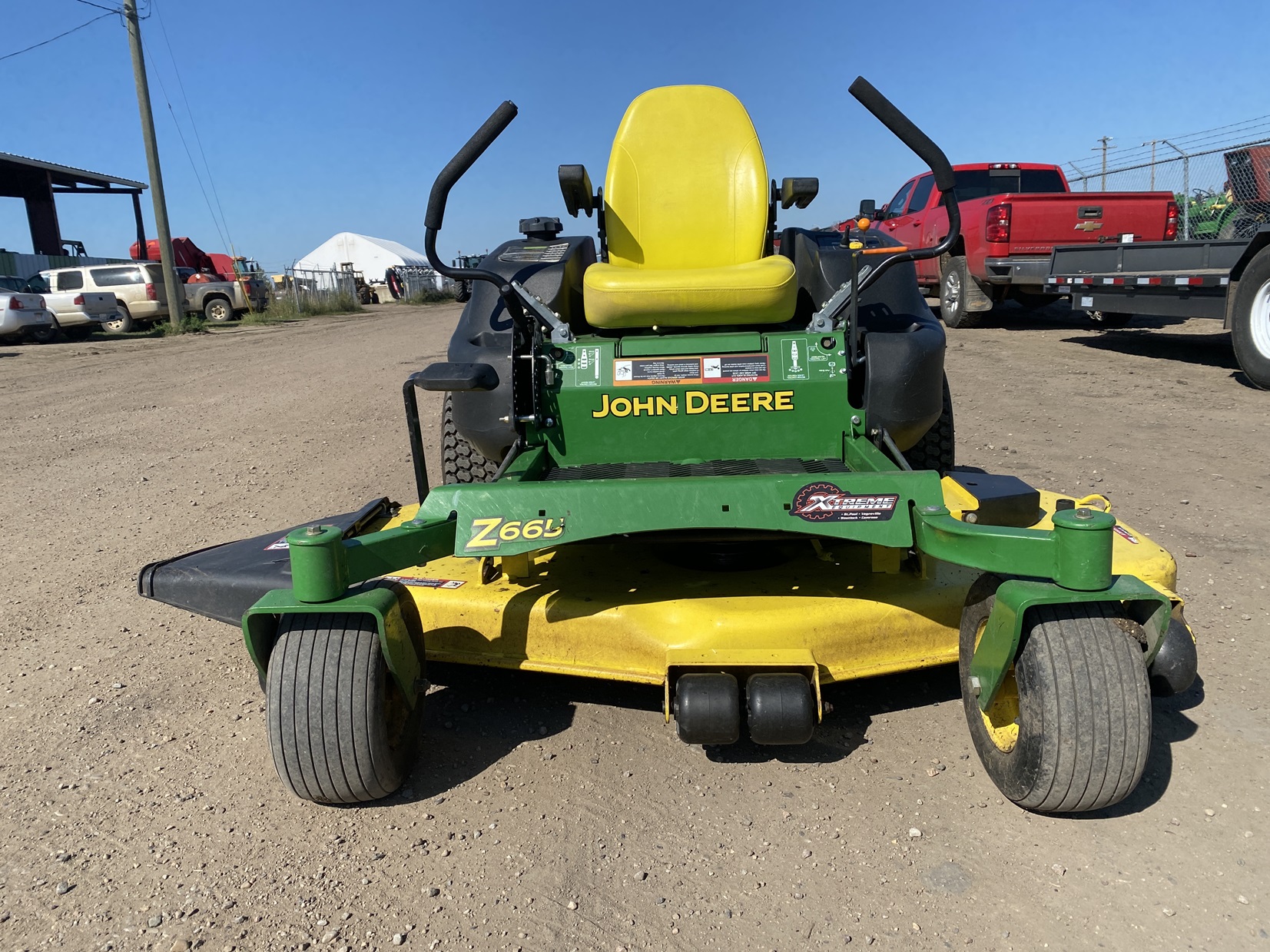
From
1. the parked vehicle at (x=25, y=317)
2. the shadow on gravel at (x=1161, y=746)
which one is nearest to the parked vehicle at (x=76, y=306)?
the parked vehicle at (x=25, y=317)

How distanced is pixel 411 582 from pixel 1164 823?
212 centimetres

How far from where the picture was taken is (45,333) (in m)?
18.3

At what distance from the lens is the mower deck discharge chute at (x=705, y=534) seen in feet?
7.16

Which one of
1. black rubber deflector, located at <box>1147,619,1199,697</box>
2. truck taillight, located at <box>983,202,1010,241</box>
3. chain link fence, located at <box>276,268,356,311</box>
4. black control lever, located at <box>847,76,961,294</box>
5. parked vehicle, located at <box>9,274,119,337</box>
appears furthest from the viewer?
chain link fence, located at <box>276,268,356,311</box>

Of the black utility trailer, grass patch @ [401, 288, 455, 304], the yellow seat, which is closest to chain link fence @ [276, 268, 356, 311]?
grass patch @ [401, 288, 455, 304]

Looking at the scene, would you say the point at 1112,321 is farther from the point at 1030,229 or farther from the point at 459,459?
the point at 459,459

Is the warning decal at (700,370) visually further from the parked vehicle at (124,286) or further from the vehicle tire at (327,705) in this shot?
the parked vehicle at (124,286)

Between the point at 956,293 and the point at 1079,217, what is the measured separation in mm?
1885

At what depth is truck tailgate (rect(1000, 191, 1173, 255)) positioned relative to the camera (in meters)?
11.1

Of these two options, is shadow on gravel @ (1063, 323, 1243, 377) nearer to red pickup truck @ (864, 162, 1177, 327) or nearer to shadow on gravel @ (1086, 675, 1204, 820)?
red pickup truck @ (864, 162, 1177, 327)

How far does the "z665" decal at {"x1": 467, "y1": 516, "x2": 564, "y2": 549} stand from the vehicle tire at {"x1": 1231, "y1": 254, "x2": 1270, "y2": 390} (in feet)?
24.4

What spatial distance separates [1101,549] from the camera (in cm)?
201

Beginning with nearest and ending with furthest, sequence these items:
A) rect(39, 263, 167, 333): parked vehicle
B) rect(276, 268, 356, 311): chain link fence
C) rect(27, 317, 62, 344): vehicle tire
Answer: rect(27, 317, 62, 344): vehicle tire, rect(39, 263, 167, 333): parked vehicle, rect(276, 268, 356, 311): chain link fence

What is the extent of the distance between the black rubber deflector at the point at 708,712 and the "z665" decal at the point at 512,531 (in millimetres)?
537
